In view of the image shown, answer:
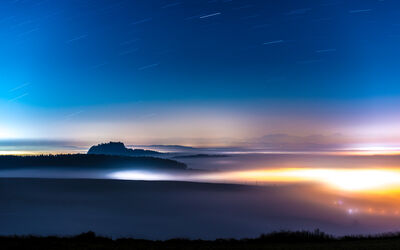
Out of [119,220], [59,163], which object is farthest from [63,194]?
[59,163]

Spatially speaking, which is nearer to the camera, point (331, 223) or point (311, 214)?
point (331, 223)

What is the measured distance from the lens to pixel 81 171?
617 ft

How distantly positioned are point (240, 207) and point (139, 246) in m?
73.2

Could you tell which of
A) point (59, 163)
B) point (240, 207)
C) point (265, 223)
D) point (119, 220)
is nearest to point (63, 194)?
point (119, 220)

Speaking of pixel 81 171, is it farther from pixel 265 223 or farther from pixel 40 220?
pixel 265 223

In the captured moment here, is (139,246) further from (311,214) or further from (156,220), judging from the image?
(311,214)

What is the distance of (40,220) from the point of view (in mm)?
61344

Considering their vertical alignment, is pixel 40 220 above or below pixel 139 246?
below

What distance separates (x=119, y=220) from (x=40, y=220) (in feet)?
51.2

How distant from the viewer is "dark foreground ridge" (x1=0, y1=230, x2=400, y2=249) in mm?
17041

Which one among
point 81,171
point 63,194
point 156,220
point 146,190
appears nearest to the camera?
point 156,220

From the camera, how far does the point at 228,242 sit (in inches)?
786

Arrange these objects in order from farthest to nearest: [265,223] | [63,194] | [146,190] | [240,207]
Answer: [146,190], [63,194], [240,207], [265,223]

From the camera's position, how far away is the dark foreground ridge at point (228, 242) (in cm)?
1704
